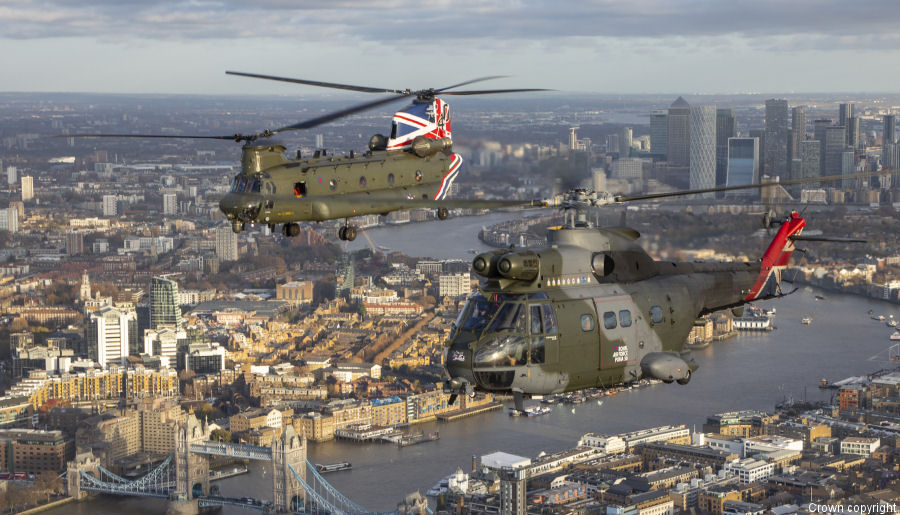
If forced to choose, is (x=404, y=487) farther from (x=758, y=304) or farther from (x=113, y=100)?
(x=113, y=100)

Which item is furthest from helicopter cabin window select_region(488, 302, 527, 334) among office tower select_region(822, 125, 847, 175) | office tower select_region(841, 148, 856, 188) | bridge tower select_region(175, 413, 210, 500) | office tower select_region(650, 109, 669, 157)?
office tower select_region(841, 148, 856, 188)

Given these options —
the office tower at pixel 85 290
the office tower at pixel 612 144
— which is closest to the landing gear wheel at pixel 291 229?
the office tower at pixel 612 144

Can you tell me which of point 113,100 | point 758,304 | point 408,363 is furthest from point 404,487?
point 113,100

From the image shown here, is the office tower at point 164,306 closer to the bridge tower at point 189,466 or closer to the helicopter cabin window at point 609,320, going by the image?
the bridge tower at point 189,466

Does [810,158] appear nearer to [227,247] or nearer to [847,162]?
[847,162]

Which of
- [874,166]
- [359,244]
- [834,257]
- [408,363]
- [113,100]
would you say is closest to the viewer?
[408,363]
